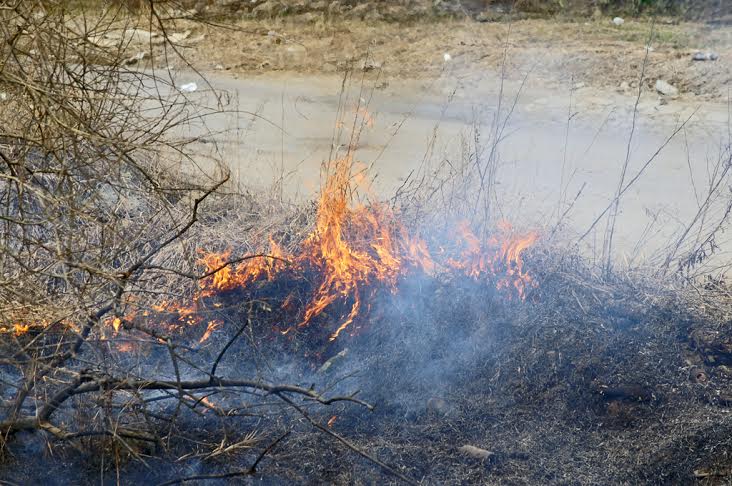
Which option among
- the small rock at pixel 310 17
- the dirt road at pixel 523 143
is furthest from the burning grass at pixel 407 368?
the small rock at pixel 310 17

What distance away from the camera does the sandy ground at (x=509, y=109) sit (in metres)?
7.34

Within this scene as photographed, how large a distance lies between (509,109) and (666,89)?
80.4 inches

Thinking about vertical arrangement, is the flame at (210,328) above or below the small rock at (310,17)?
below

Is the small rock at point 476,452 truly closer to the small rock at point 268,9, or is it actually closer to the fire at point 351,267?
the fire at point 351,267

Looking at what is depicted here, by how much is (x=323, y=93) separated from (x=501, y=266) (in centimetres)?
686

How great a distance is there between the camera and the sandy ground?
24.1ft

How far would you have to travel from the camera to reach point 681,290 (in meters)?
5.07

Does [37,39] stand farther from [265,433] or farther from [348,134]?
[348,134]

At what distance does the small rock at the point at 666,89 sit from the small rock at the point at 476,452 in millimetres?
7513

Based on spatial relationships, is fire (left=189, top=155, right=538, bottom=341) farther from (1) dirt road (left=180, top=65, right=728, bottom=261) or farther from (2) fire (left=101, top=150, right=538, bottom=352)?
(1) dirt road (left=180, top=65, right=728, bottom=261)

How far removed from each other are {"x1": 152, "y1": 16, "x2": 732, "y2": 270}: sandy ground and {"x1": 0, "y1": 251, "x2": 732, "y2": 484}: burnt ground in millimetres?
1153

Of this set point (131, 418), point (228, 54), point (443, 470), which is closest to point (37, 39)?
point (131, 418)

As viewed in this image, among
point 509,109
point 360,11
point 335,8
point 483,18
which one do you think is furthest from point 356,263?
point 335,8

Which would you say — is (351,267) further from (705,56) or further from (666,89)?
(705,56)
